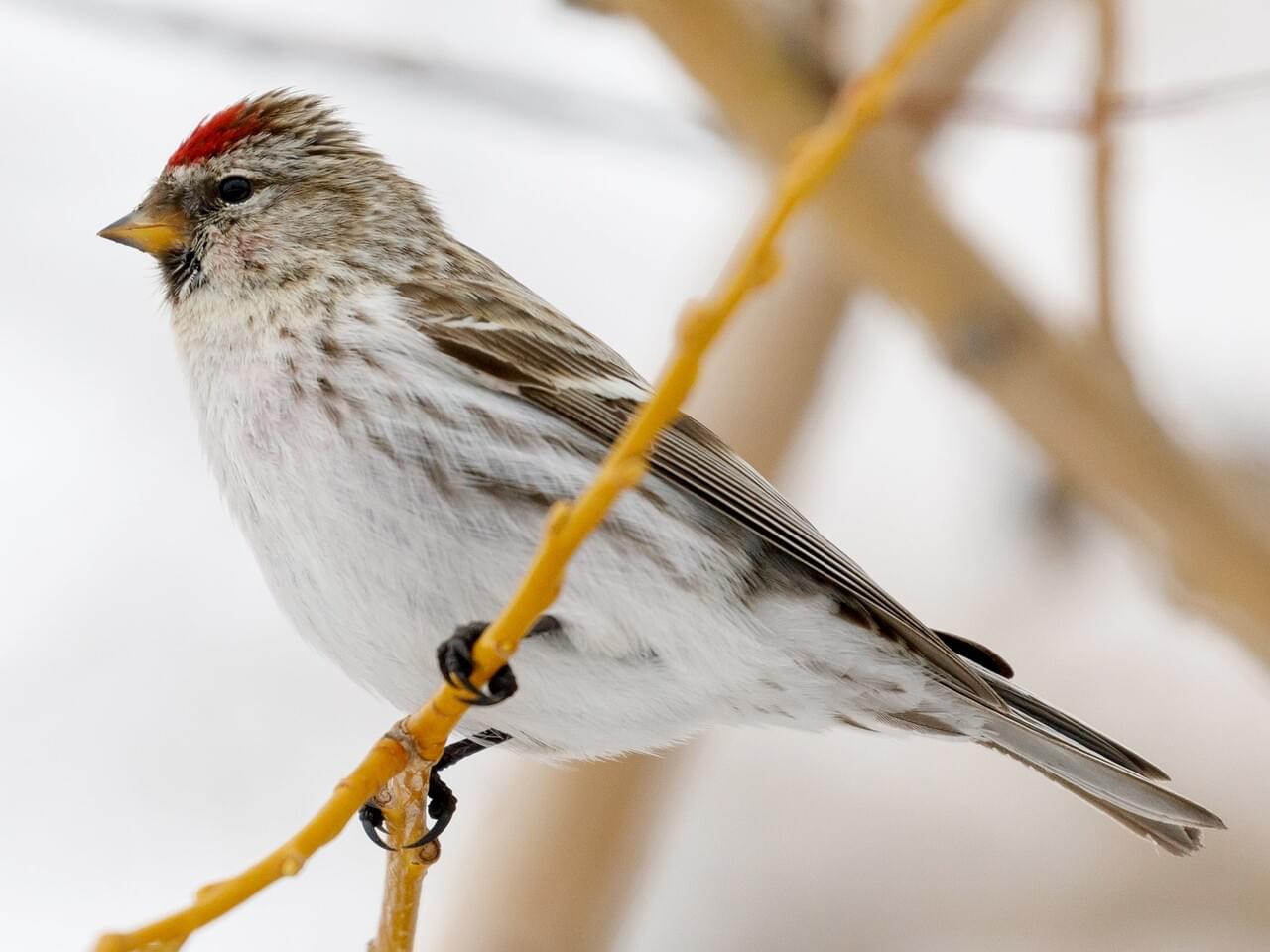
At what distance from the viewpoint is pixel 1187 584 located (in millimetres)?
3533

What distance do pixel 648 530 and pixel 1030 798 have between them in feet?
15.3

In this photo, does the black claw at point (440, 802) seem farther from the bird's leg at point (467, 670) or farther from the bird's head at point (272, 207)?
the bird's head at point (272, 207)

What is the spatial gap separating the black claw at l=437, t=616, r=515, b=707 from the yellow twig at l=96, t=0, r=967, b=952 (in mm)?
30

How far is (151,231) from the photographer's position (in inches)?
147

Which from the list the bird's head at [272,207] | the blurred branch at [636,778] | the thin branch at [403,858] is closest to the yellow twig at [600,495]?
the thin branch at [403,858]

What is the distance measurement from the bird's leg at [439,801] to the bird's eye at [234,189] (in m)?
1.39

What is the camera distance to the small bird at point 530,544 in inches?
121

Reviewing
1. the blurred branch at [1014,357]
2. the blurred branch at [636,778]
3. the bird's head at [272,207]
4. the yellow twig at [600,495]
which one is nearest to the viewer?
the yellow twig at [600,495]

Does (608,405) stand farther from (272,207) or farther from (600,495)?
(600,495)

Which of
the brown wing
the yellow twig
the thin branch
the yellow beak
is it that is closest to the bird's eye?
the yellow beak

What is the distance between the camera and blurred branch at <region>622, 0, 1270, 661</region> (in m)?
3.42

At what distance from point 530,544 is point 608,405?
19.5 inches

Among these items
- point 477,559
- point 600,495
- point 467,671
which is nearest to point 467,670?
Result: point 467,671

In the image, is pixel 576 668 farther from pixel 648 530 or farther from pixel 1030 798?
pixel 1030 798
